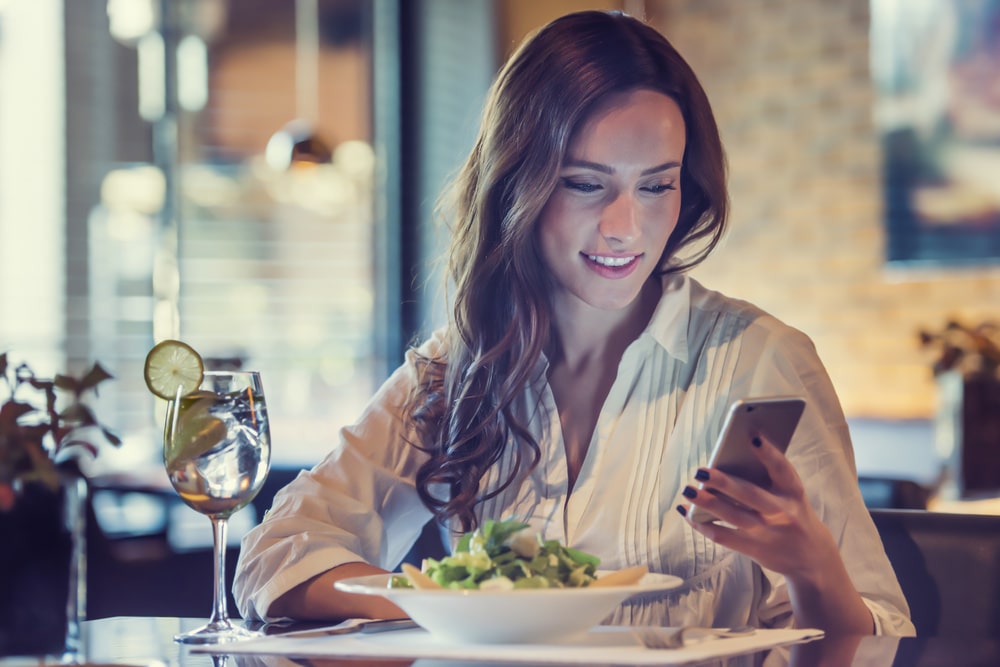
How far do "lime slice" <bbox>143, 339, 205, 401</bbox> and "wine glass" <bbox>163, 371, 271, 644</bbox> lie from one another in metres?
0.01

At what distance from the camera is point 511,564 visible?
0.97m

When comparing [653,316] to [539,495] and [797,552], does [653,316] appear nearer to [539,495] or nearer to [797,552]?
[539,495]

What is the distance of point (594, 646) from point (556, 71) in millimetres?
851

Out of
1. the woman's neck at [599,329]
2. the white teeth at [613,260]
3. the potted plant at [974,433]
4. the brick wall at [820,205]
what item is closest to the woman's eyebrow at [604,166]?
the white teeth at [613,260]

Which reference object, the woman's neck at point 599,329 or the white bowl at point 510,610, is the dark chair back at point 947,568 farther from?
the white bowl at point 510,610

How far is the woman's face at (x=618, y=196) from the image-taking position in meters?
1.50

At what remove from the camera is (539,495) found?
154 cm

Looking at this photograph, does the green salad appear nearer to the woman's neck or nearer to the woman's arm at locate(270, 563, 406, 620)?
the woman's arm at locate(270, 563, 406, 620)

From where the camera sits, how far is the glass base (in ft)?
3.52

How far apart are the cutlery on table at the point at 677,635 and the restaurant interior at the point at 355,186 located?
3.22 meters

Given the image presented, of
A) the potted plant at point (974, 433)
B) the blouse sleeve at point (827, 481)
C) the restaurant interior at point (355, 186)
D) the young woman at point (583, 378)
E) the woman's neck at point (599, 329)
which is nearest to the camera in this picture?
the blouse sleeve at point (827, 481)

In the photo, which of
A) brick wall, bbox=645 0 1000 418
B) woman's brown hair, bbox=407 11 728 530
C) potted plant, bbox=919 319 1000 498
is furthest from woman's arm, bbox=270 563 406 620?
brick wall, bbox=645 0 1000 418

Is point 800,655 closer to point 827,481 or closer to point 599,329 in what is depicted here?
point 827,481

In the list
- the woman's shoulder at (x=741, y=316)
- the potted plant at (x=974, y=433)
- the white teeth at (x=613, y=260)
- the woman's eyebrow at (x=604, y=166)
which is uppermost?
the woman's eyebrow at (x=604, y=166)
